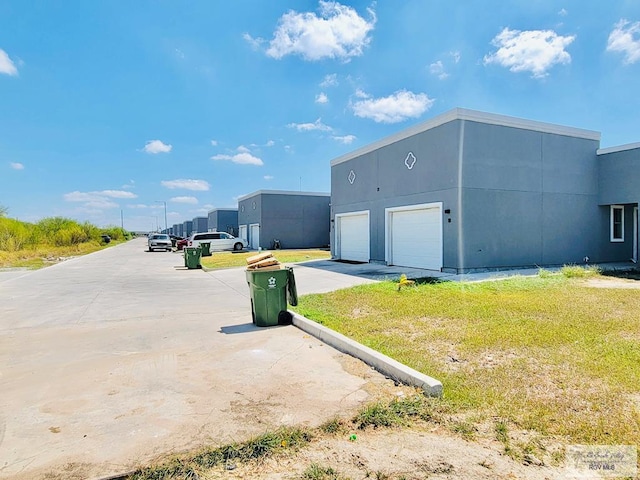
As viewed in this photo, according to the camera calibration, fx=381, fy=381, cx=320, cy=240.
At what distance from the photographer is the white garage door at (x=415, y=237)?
44.7 ft

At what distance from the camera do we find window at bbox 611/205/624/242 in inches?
623

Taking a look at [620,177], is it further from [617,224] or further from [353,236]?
[353,236]

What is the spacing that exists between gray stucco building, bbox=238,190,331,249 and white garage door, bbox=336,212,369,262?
1282cm

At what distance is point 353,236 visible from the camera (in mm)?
19172

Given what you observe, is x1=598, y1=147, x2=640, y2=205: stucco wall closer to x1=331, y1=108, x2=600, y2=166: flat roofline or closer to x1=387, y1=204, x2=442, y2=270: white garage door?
x1=331, y1=108, x2=600, y2=166: flat roofline

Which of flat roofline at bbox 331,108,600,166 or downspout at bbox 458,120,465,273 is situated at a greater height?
flat roofline at bbox 331,108,600,166

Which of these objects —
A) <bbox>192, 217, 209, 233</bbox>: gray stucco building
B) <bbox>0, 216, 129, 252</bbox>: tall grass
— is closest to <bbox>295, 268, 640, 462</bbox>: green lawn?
<bbox>0, 216, 129, 252</bbox>: tall grass

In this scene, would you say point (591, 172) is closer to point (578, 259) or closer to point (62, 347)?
point (578, 259)

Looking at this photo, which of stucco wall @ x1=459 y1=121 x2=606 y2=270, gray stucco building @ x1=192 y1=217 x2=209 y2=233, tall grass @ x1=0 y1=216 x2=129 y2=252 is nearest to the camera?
stucco wall @ x1=459 y1=121 x2=606 y2=270

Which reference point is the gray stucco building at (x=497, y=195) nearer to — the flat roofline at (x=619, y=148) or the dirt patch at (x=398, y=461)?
the flat roofline at (x=619, y=148)

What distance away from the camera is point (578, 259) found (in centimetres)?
1491

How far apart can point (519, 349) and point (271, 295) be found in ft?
13.2

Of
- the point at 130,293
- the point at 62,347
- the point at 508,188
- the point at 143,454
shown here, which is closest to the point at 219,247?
the point at 130,293

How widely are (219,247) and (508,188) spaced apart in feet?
78.2
